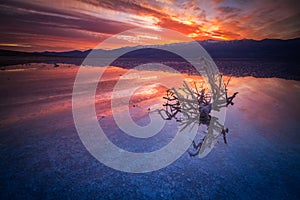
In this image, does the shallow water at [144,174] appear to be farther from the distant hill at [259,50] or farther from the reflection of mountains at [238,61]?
the distant hill at [259,50]

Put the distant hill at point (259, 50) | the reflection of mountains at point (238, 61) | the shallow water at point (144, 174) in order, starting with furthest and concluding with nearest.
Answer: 1. the distant hill at point (259, 50)
2. the reflection of mountains at point (238, 61)
3. the shallow water at point (144, 174)

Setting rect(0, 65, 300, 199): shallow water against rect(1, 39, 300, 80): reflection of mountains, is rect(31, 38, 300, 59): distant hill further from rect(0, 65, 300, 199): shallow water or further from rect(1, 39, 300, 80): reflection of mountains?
rect(0, 65, 300, 199): shallow water

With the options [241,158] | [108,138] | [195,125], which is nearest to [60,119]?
[108,138]

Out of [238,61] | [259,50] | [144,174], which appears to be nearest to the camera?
[144,174]

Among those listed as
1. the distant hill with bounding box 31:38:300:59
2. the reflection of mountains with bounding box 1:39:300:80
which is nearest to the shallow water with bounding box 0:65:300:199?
the reflection of mountains with bounding box 1:39:300:80

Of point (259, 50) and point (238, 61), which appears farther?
point (259, 50)

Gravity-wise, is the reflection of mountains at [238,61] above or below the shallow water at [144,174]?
above

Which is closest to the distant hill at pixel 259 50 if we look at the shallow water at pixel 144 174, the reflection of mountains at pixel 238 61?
the reflection of mountains at pixel 238 61

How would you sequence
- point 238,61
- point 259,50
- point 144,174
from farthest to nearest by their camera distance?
point 259,50 < point 238,61 < point 144,174

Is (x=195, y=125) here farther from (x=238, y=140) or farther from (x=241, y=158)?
(x=241, y=158)

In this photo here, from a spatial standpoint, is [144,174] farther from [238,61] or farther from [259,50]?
[259,50]

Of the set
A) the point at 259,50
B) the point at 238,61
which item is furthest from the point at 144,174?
the point at 259,50

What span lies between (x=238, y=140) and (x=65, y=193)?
3.90m

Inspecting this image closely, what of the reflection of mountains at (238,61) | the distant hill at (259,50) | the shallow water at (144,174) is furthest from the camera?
the distant hill at (259,50)
